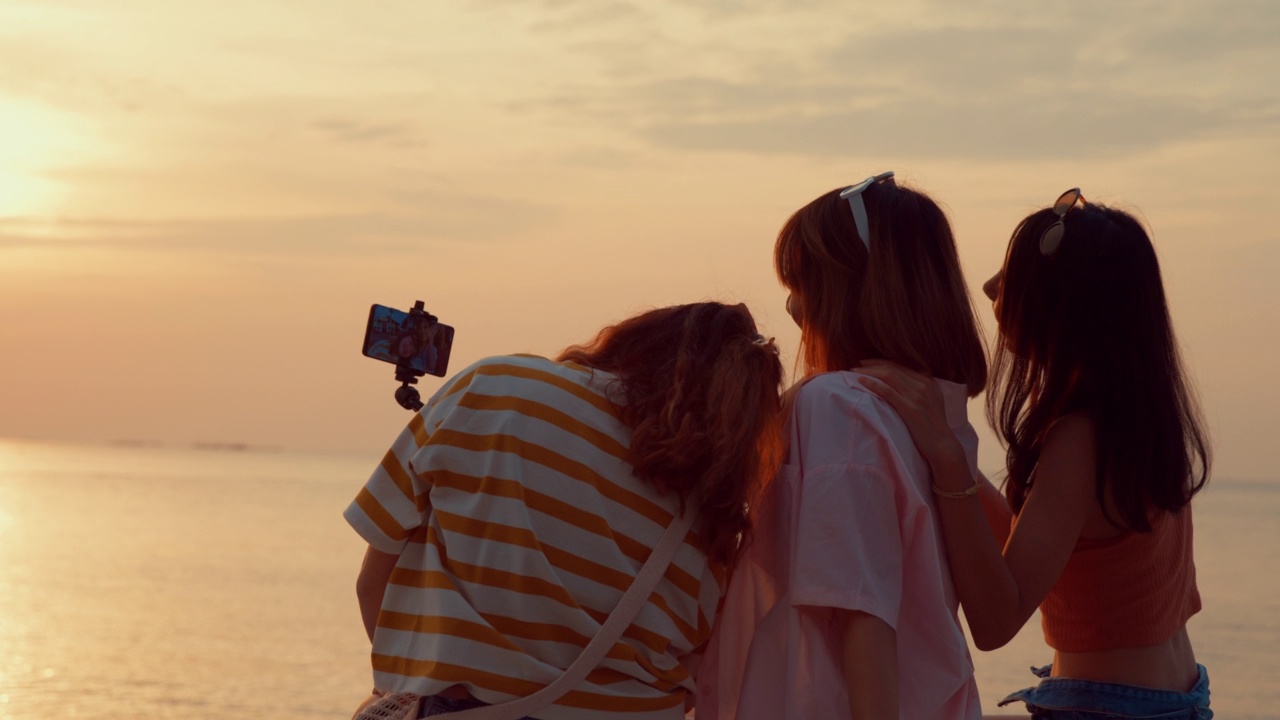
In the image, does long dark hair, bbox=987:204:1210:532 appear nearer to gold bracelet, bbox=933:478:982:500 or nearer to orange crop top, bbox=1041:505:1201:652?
orange crop top, bbox=1041:505:1201:652

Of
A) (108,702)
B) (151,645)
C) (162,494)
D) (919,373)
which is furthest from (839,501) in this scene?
(162,494)

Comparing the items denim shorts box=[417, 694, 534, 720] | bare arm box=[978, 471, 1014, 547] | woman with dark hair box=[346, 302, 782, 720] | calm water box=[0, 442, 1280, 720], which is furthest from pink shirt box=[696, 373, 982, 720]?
calm water box=[0, 442, 1280, 720]

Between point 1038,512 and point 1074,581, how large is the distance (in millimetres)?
180

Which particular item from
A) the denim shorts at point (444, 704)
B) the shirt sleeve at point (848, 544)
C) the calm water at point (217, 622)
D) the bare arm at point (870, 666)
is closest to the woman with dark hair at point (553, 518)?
the denim shorts at point (444, 704)

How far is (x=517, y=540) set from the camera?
1.88 m

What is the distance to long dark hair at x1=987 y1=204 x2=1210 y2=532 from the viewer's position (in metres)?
2.22

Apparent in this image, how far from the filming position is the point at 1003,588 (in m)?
2.18

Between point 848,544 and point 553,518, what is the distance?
0.50 metres

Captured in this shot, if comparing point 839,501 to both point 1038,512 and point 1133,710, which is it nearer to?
point 1038,512

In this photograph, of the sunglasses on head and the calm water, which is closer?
the sunglasses on head

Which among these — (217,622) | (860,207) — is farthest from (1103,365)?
(217,622)

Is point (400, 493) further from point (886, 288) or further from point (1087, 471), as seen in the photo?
point (1087, 471)

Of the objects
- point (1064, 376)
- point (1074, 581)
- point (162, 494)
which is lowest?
point (162, 494)

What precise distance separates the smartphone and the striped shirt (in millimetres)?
294
